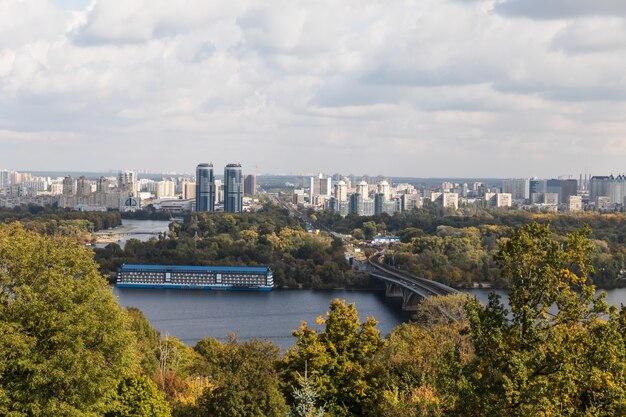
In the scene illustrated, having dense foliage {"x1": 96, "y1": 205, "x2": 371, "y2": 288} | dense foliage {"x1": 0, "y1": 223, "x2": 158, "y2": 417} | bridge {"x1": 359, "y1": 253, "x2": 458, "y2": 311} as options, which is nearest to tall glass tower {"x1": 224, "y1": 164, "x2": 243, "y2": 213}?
dense foliage {"x1": 96, "y1": 205, "x2": 371, "y2": 288}

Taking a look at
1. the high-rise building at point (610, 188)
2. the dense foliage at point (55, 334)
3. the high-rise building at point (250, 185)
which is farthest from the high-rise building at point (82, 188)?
the dense foliage at point (55, 334)

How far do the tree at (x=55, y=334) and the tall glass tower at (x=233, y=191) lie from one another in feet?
111

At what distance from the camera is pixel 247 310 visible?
1413 cm

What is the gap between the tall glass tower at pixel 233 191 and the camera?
125 feet

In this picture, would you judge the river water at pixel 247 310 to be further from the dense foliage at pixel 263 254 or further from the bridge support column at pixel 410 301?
the dense foliage at pixel 263 254

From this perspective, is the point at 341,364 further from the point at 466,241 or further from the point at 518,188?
the point at 518,188

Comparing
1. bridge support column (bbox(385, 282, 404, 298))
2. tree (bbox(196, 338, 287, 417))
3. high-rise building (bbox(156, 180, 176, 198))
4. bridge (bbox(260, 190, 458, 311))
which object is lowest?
bridge support column (bbox(385, 282, 404, 298))

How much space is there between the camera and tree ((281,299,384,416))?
4.94m

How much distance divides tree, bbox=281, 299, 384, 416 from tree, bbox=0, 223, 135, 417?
1250 millimetres

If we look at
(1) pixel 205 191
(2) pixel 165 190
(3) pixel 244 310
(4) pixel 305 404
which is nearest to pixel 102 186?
(1) pixel 205 191

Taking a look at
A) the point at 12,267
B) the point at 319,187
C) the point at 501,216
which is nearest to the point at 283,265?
the point at 501,216

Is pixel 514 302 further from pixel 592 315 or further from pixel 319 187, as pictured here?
pixel 319 187

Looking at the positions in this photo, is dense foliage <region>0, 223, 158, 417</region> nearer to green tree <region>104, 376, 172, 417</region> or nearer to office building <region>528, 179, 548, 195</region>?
green tree <region>104, 376, 172, 417</region>

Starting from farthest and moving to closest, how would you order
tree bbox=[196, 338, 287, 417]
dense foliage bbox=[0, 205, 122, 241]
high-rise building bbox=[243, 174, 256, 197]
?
high-rise building bbox=[243, 174, 256, 197] < dense foliage bbox=[0, 205, 122, 241] < tree bbox=[196, 338, 287, 417]
